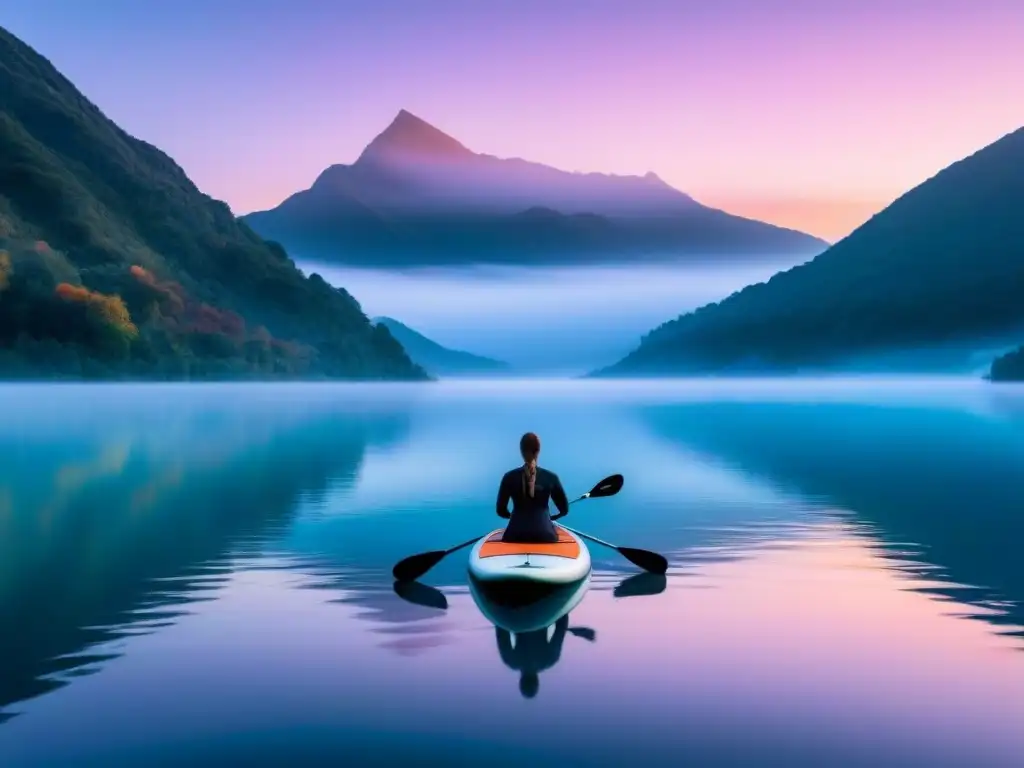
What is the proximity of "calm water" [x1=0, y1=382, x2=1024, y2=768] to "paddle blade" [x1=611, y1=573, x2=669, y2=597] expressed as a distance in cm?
10

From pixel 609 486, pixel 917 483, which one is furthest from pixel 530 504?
pixel 917 483

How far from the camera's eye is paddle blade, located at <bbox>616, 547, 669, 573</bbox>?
2205 cm

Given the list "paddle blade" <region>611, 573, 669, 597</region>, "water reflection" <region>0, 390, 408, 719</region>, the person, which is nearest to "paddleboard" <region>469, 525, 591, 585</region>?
the person

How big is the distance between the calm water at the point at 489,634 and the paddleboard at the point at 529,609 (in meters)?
0.32

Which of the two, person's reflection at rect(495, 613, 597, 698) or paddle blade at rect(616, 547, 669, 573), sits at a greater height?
paddle blade at rect(616, 547, 669, 573)

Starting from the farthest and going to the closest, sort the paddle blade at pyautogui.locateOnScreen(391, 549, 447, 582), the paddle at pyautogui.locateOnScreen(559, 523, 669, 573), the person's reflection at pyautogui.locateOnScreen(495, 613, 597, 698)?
the paddle at pyautogui.locateOnScreen(559, 523, 669, 573)
the paddle blade at pyautogui.locateOnScreen(391, 549, 447, 582)
the person's reflection at pyautogui.locateOnScreen(495, 613, 597, 698)

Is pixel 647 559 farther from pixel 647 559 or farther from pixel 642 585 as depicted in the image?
pixel 642 585

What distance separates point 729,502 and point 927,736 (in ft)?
75.6

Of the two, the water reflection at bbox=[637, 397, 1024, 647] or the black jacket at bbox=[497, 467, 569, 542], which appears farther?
the water reflection at bbox=[637, 397, 1024, 647]

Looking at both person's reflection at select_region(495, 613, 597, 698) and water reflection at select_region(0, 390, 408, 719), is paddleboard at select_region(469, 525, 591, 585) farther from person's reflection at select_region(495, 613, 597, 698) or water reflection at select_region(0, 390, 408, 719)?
water reflection at select_region(0, 390, 408, 719)

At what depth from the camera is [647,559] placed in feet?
72.7

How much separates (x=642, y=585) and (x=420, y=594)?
4020mm

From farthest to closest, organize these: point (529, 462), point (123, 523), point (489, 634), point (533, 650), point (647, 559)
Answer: point (123, 523), point (647, 559), point (529, 462), point (489, 634), point (533, 650)

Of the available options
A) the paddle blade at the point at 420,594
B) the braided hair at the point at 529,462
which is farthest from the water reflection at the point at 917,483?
the paddle blade at the point at 420,594
